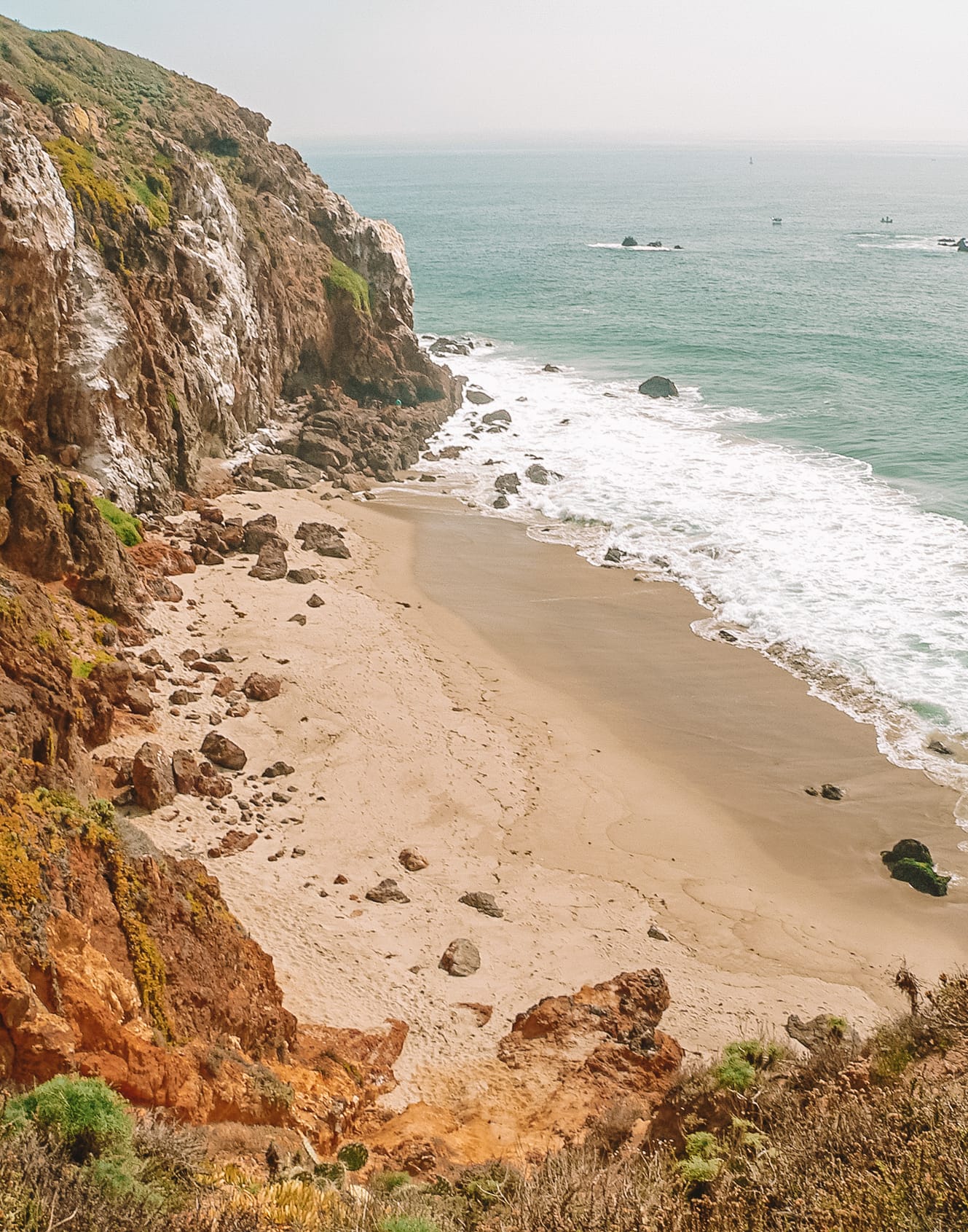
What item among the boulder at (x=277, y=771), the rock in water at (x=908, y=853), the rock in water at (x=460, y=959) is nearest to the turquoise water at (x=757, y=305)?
the rock in water at (x=908, y=853)

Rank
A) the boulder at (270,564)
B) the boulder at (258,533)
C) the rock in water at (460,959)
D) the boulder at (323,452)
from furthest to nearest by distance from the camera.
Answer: the boulder at (323,452), the boulder at (258,533), the boulder at (270,564), the rock in water at (460,959)

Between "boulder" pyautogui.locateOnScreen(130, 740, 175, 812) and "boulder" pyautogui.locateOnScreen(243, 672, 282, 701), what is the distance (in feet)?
12.1

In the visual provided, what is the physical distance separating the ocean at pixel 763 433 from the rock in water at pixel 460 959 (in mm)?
10971

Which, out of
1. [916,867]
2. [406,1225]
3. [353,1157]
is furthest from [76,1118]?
[916,867]

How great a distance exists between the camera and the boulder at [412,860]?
15422 mm

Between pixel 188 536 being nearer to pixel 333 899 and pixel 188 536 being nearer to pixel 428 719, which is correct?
pixel 428 719

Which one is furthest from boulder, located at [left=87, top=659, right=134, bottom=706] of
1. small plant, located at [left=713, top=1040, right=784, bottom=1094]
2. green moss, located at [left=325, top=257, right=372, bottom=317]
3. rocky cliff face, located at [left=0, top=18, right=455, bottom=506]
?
green moss, located at [left=325, top=257, right=372, bottom=317]

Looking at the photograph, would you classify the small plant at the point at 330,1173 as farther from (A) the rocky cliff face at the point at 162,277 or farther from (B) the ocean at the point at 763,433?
(A) the rocky cliff face at the point at 162,277

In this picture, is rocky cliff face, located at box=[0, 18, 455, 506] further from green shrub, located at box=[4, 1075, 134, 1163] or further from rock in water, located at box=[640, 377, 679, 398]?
→ green shrub, located at box=[4, 1075, 134, 1163]

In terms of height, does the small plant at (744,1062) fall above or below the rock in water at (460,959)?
above

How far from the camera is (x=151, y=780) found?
49.4 feet

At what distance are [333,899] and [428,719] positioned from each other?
588cm

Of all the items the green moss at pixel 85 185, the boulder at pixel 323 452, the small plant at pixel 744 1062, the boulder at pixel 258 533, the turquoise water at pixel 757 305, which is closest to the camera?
the small plant at pixel 744 1062

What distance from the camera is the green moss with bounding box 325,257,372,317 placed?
3672cm
